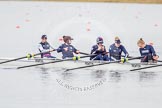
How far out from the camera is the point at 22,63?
4.06 feet

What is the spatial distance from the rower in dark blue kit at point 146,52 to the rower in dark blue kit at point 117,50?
66 mm

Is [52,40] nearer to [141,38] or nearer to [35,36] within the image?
[35,36]

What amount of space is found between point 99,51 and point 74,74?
0.14m

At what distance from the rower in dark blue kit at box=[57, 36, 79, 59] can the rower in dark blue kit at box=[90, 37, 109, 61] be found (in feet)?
0.24

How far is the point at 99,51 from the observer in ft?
4.04

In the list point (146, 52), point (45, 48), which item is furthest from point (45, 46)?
point (146, 52)

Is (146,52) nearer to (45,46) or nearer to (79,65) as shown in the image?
(79,65)

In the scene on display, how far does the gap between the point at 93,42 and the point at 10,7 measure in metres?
0.38

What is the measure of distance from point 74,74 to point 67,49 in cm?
11

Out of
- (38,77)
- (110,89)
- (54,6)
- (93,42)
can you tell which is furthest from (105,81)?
(54,6)

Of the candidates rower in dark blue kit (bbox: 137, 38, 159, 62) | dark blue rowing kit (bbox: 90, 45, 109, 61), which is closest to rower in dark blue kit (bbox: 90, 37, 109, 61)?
dark blue rowing kit (bbox: 90, 45, 109, 61)

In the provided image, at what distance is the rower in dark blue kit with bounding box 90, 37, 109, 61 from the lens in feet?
4.03

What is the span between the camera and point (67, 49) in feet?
4.06

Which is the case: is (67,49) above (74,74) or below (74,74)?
above
